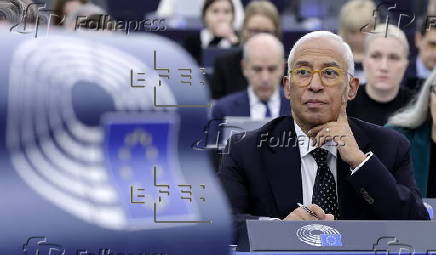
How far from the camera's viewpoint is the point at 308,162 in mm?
3480

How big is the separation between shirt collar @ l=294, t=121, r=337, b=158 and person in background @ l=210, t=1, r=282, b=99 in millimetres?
4861

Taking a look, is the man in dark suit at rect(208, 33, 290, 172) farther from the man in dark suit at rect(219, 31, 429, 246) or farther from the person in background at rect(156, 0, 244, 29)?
the person in background at rect(156, 0, 244, 29)

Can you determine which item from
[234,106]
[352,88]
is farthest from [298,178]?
[234,106]

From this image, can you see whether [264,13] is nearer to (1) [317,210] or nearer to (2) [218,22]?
(2) [218,22]

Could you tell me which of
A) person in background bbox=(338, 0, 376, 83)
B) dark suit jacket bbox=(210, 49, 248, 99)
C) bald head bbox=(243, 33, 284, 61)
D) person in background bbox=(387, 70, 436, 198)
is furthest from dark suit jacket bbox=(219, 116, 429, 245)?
dark suit jacket bbox=(210, 49, 248, 99)

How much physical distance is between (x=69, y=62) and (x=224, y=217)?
38cm

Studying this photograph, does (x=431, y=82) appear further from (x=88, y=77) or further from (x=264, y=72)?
(x=88, y=77)

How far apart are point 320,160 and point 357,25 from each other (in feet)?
14.5

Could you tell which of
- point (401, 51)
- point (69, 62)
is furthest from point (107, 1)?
point (69, 62)

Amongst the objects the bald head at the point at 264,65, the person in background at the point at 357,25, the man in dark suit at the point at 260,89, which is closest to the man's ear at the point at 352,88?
the man in dark suit at the point at 260,89

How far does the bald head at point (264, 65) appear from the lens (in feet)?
22.6

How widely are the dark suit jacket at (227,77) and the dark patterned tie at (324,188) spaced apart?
4.94 meters

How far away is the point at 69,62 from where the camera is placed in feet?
5.44

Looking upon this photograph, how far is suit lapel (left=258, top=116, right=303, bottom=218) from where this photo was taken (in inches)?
135
